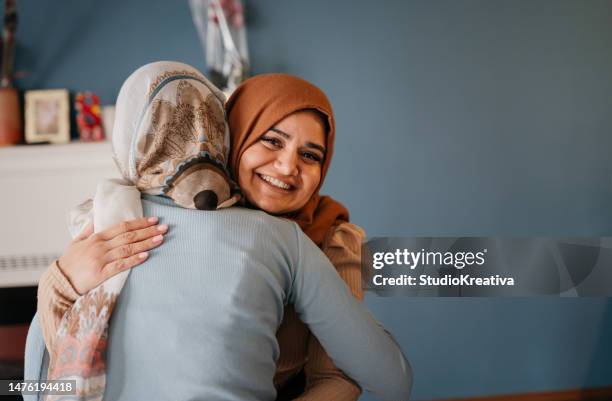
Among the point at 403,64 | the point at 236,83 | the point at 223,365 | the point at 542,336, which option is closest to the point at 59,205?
the point at 236,83

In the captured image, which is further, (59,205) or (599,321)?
(599,321)

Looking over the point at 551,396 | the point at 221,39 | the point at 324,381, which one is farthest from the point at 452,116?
the point at 324,381

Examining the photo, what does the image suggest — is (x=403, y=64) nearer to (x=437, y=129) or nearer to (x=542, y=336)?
(x=437, y=129)

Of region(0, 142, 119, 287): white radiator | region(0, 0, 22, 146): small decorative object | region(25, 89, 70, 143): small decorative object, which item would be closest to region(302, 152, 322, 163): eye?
region(0, 142, 119, 287): white radiator

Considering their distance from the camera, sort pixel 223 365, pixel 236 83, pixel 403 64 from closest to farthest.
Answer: pixel 223 365, pixel 236 83, pixel 403 64

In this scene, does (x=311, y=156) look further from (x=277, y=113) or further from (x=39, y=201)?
(x=39, y=201)

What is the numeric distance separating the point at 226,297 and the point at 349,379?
36cm

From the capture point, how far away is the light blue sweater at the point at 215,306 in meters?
0.75

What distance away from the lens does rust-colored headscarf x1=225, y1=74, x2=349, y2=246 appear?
40.1 inches

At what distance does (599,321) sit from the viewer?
2674 mm

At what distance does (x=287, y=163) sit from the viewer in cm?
98

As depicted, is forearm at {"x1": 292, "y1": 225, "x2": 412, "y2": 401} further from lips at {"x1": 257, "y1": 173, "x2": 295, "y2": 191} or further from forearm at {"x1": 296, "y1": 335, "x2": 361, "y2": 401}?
lips at {"x1": 257, "y1": 173, "x2": 295, "y2": 191}

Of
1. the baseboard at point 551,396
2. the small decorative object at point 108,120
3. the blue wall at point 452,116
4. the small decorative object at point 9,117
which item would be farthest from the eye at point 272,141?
the baseboard at point 551,396

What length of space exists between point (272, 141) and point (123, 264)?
1.27ft
